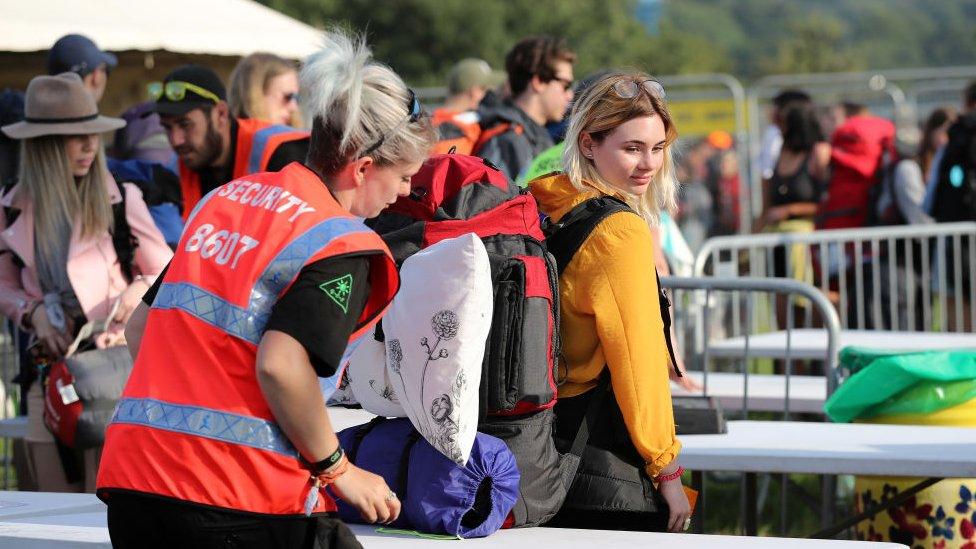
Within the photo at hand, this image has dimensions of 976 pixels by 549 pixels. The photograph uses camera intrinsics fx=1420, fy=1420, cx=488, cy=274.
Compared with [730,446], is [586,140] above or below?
above

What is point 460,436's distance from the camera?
306 cm

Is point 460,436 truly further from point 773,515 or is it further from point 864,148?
point 864,148

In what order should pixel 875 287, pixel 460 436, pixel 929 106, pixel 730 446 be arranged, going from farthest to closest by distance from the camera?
pixel 929 106, pixel 875 287, pixel 730 446, pixel 460 436

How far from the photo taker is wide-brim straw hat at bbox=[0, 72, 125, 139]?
496 centimetres

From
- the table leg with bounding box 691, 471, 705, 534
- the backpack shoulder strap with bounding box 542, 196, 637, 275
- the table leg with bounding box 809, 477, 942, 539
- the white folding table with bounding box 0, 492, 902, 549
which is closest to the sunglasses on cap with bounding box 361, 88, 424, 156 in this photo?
the backpack shoulder strap with bounding box 542, 196, 637, 275

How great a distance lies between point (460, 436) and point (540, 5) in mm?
43829

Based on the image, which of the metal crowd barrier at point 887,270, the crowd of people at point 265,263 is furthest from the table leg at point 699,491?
the metal crowd barrier at point 887,270

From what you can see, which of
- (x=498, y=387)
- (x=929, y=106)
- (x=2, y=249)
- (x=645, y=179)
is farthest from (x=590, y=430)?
(x=929, y=106)

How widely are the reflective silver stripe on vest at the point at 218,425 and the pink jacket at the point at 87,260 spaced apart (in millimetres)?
2481

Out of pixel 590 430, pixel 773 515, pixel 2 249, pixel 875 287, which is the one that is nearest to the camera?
pixel 590 430

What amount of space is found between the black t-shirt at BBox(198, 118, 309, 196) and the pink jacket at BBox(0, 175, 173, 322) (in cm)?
34

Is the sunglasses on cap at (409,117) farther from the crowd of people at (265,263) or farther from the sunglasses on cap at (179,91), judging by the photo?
the sunglasses on cap at (179,91)

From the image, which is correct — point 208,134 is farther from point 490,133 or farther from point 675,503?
point 675,503

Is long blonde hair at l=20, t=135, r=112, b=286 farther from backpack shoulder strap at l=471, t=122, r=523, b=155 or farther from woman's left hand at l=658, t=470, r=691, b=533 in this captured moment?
woman's left hand at l=658, t=470, r=691, b=533
